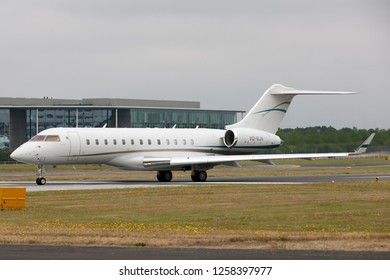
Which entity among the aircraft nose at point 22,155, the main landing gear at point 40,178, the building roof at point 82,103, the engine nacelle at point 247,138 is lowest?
the main landing gear at point 40,178

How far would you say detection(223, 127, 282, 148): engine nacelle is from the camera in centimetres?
6000

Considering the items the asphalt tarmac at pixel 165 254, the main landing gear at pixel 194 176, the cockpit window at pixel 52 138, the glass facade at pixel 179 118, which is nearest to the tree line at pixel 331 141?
the glass facade at pixel 179 118

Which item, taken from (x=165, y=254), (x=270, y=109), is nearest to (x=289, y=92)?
(x=270, y=109)

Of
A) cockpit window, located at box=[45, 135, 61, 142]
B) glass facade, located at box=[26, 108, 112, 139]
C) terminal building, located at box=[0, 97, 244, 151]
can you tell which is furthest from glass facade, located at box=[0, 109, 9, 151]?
cockpit window, located at box=[45, 135, 61, 142]

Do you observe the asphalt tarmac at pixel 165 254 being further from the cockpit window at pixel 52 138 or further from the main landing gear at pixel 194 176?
the main landing gear at pixel 194 176

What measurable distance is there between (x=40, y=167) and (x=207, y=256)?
3489 cm

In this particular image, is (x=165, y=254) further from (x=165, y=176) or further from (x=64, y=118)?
(x=64, y=118)

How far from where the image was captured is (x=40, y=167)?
173ft

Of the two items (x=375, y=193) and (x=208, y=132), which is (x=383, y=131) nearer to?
(x=208, y=132)

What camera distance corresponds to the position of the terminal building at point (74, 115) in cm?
11069

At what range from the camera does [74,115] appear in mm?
112375

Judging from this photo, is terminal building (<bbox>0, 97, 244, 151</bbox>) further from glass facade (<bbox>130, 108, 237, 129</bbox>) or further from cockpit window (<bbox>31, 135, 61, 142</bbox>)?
cockpit window (<bbox>31, 135, 61, 142</bbox>)

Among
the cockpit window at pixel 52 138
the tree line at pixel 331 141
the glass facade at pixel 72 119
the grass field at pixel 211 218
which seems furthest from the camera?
the glass facade at pixel 72 119

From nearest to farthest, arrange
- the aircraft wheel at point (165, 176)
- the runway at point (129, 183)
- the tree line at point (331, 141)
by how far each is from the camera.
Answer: the runway at point (129, 183), the aircraft wheel at point (165, 176), the tree line at point (331, 141)
